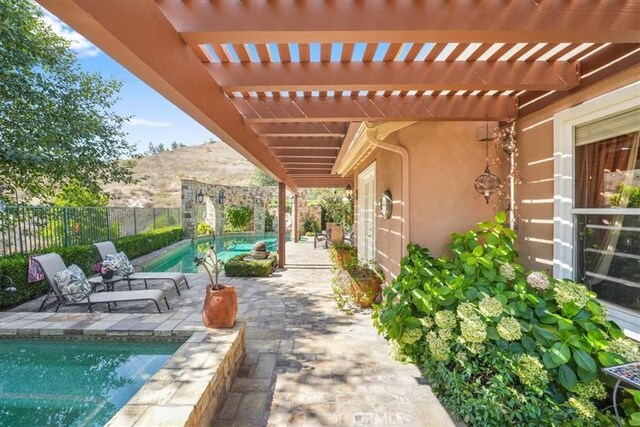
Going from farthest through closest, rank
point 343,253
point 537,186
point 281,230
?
point 281,230
point 343,253
point 537,186

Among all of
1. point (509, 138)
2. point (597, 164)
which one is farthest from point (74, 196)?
point (597, 164)

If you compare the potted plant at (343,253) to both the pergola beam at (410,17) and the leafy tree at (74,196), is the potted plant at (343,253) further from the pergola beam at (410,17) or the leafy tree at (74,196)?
the leafy tree at (74,196)

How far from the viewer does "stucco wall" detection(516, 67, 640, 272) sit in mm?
3275

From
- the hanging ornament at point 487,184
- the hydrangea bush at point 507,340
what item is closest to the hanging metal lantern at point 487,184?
the hanging ornament at point 487,184

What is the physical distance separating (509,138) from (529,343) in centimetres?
233

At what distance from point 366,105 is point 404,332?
2495 millimetres

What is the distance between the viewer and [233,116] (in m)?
3.70

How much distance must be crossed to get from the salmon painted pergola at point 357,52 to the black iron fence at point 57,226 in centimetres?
524

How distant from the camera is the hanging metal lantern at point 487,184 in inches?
155

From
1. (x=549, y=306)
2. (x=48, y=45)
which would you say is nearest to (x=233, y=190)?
(x=48, y=45)

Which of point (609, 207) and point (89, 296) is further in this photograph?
point (89, 296)

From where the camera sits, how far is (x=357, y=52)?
2.74m

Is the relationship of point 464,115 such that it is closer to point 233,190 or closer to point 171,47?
point 171,47

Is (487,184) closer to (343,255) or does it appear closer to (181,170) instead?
(343,255)
